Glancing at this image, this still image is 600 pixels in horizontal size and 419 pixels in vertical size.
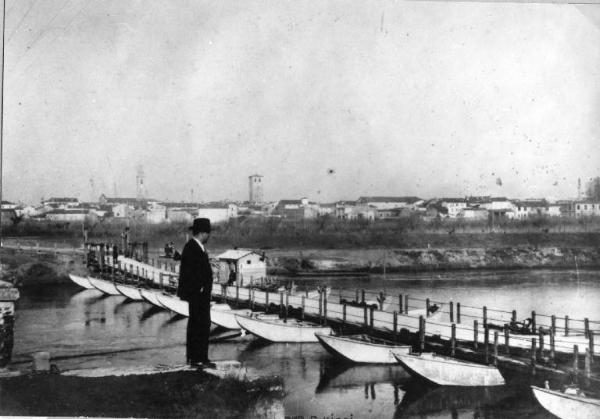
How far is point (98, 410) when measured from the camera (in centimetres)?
446

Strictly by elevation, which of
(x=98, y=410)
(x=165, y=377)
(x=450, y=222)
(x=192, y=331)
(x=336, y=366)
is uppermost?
(x=450, y=222)

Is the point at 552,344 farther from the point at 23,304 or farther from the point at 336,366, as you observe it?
the point at 23,304

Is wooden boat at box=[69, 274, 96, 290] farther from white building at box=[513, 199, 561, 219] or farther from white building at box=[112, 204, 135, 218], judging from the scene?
white building at box=[513, 199, 561, 219]

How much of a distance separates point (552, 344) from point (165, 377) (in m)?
5.02

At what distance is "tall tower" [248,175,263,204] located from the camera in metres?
8.74

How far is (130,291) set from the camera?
51.0 ft

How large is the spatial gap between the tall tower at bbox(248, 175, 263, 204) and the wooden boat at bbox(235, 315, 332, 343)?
2.34m

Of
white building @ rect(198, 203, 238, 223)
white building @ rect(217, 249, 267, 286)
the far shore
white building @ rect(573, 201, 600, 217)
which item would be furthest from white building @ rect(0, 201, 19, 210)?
the far shore

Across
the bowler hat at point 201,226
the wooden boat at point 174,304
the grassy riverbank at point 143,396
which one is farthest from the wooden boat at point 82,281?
the bowler hat at point 201,226

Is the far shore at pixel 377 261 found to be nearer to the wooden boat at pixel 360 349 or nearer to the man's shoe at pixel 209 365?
the wooden boat at pixel 360 349

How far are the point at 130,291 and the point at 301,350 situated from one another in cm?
Result: 799

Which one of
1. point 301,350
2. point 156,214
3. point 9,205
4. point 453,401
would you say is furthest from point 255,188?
point 453,401

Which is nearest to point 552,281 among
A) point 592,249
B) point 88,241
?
point 592,249

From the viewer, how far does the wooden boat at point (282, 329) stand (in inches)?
378
